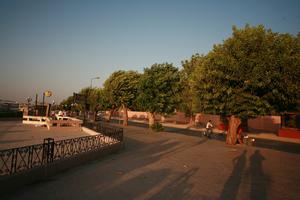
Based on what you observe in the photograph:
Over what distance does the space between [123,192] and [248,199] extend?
4005mm

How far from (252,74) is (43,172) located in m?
15.5

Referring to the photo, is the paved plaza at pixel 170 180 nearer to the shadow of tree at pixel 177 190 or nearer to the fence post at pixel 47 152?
the shadow of tree at pixel 177 190

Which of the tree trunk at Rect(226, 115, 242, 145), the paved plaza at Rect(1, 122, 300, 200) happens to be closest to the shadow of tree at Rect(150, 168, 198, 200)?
the paved plaza at Rect(1, 122, 300, 200)

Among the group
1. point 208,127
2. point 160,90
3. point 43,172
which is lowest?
point 43,172

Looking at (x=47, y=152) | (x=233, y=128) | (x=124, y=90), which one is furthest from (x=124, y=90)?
(x=47, y=152)

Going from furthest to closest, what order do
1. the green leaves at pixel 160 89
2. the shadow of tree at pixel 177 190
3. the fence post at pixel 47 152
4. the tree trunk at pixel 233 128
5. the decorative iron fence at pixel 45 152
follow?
the green leaves at pixel 160 89 → the tree trunk at pixel 233 128 → the fence post at pixel 47 152 → the decorative iron fence at pixel 45 152 → the shadow of tree at pixel 177 190

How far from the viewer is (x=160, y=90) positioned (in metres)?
32.6

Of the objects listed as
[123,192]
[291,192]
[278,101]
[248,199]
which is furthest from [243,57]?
[123,192]

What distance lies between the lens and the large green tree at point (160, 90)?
32188 mm

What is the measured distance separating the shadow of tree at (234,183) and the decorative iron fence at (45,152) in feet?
21.2

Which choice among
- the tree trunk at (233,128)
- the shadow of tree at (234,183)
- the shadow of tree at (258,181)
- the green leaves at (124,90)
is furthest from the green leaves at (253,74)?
the green leaves at (124,90)

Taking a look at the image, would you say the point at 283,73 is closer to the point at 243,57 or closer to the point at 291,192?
the point at 243,57

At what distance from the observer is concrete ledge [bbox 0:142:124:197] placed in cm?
792

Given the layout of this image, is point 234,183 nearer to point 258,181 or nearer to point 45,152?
point 258,181
